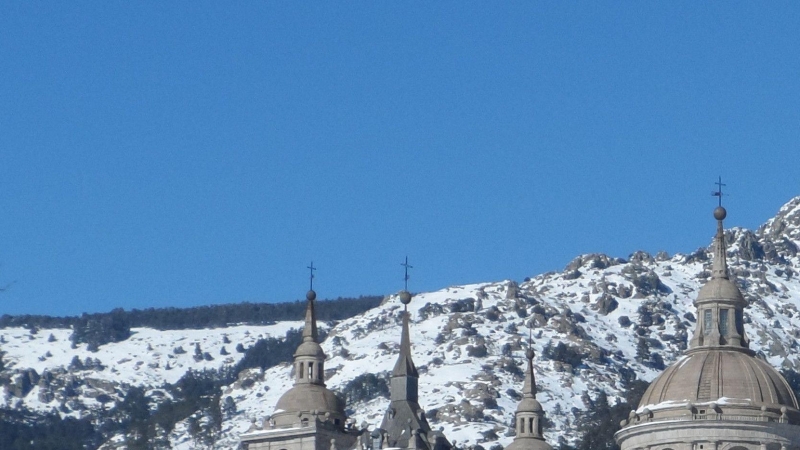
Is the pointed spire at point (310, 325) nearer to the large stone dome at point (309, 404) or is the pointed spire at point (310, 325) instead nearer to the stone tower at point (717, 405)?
the large stone dome at point (309, 404)

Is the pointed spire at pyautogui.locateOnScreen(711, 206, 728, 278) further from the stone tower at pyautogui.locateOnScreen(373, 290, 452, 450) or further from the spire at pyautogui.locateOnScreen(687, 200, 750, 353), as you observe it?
the stone tower at pyautogui.locateOnScreen(373, 290, 452, 450)

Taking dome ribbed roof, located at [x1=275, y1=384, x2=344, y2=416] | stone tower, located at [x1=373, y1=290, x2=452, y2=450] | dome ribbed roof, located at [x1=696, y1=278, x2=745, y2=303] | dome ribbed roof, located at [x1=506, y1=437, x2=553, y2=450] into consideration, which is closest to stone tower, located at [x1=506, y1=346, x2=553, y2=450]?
dome ribbed roof, located at [x1=506, y1=437, x2=553, y2=450]

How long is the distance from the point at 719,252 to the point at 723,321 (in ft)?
15.0

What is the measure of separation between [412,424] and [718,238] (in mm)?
18915

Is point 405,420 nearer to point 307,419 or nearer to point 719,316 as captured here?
point 307,419

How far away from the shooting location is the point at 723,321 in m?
117

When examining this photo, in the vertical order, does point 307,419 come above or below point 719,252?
below

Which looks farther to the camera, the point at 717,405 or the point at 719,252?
the point at 719,252

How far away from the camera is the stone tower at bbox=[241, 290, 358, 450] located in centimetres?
12825

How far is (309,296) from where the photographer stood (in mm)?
138125

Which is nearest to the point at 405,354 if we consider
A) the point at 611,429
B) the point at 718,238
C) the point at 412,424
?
the point at 412,424

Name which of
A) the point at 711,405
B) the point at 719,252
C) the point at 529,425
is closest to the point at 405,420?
the point at 529,425

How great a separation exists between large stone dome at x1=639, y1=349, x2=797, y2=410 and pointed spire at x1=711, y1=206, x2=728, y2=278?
5.32 meters

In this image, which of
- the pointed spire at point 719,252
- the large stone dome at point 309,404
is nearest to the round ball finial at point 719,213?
the pointed spire at point 719,252
